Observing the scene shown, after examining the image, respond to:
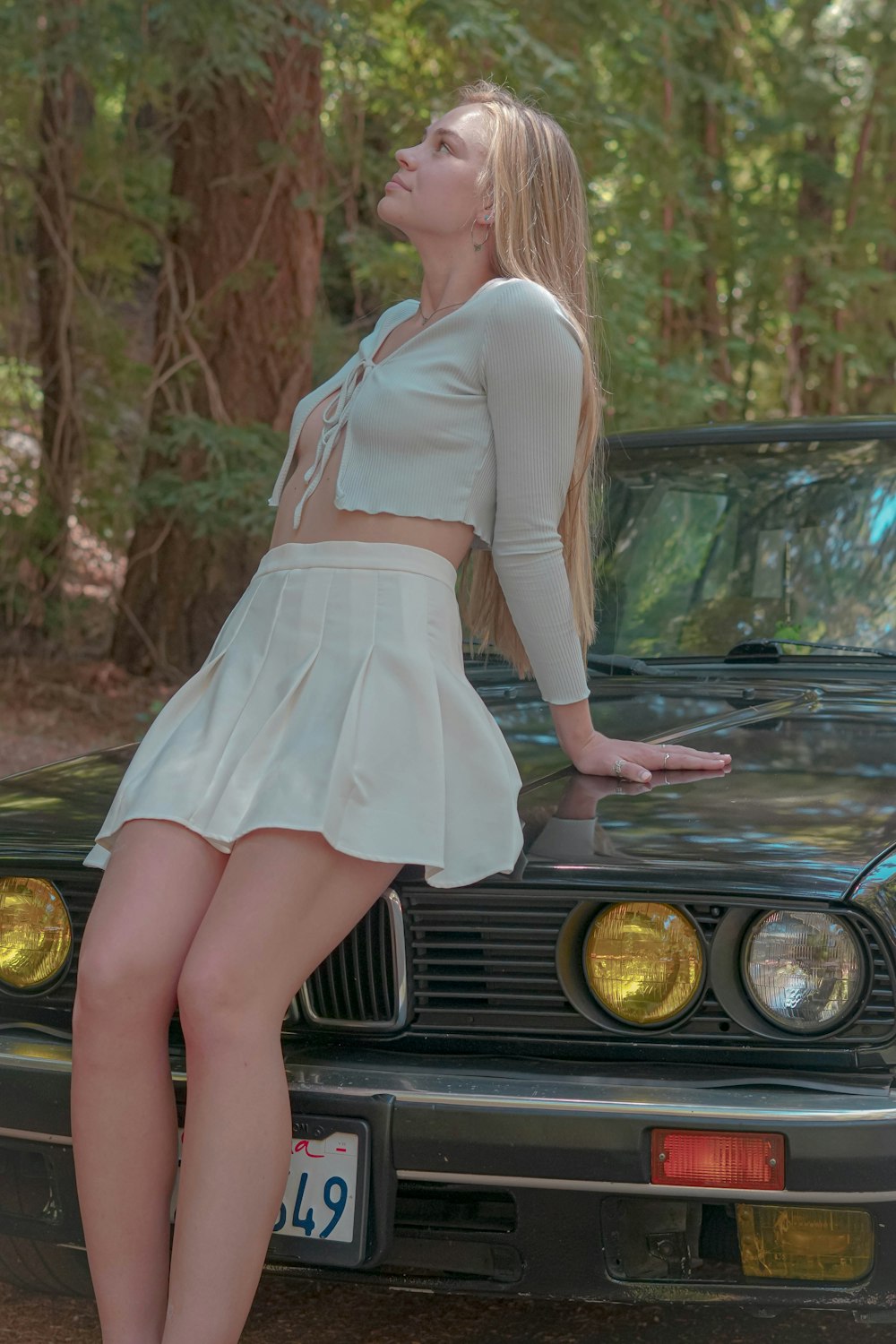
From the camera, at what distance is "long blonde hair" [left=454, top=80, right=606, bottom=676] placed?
2.39 m

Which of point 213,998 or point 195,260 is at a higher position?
point 195,260

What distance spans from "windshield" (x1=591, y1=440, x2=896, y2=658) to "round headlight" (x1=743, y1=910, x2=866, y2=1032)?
1.15 meters

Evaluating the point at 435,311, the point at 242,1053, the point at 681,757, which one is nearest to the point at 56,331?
the point at 435,311

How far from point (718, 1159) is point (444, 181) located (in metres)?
1.50

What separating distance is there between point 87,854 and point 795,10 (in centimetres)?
1143

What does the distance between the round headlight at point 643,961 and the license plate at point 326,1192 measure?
395 mm

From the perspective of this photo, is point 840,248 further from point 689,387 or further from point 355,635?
point 355,635

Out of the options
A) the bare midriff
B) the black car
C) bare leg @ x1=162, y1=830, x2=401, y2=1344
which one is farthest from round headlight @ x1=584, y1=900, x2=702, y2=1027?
the bare midriff

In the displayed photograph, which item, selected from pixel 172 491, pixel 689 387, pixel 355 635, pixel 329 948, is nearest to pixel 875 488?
pixel 355 635

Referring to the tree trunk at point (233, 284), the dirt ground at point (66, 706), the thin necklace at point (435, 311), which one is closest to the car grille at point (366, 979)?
the thin necklace at point (435, 311)

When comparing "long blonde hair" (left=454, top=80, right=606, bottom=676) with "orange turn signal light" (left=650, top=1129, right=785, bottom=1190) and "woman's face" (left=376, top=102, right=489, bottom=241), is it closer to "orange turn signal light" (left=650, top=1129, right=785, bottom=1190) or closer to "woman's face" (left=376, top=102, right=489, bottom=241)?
"woman's face" (left=376, top=102, right=489, bottom=241)

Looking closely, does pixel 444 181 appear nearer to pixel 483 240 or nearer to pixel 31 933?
pixel 483 240

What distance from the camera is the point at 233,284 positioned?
7898 millimetres

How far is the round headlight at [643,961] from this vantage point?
7.01ft
